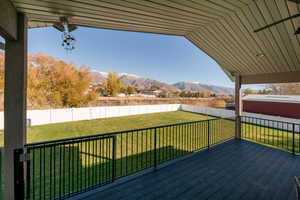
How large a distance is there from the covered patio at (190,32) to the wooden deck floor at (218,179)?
2cm

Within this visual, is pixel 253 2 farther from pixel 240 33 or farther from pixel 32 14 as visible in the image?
pixel 32 14

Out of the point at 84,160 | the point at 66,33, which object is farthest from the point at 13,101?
the point at 84,160

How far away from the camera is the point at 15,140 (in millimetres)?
1921

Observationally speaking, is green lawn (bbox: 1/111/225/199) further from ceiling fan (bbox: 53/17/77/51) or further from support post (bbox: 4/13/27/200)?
ceiling fan (bbox: 53/17/77/51)

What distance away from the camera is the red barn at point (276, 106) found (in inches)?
399

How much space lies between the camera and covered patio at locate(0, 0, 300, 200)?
188 cm

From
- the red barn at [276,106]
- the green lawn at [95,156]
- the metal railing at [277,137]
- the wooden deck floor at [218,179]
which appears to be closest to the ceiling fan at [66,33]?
the green lawn at [95,156]

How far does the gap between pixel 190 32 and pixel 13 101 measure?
132 inches

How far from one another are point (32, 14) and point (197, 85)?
10000cm

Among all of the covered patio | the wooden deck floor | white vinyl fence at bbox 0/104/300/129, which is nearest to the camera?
the covered patio

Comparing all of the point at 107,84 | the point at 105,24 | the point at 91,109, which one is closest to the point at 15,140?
the point at 105,24

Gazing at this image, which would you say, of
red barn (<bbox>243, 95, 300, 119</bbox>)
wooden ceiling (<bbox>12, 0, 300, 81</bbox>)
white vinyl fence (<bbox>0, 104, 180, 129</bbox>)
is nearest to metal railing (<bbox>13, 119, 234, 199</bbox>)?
wooden ceiling (<bbox>12, 0, 300, 81</bbox>)

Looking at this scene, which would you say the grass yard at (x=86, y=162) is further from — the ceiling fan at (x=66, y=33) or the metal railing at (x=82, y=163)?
the ceiling fan at (x=66, y=33)

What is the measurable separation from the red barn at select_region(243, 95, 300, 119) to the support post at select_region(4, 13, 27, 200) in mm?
14174
